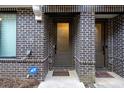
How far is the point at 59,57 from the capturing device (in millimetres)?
10547

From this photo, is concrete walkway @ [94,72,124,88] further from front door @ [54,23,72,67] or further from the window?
the window

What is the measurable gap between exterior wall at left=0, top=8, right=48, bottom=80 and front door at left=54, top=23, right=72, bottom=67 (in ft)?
9.41

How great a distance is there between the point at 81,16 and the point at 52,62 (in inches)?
131

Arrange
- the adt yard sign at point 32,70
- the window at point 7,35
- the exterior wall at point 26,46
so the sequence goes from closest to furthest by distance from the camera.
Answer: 1. the adt yard sign at point 32,70
2. the exterior wall at point 26,46
3. the window at point 7,35

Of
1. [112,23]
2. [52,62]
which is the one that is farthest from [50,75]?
[112,23]

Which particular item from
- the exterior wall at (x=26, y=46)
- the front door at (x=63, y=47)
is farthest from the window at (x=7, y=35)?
the front door at (x=63, y=47)

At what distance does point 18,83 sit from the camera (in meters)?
7.18

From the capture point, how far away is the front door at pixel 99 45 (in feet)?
34.1

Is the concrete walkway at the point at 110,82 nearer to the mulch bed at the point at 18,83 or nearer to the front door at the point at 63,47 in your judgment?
the mulch bed at the point at 18,83

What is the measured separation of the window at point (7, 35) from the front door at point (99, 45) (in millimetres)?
4119

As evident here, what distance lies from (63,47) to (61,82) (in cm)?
319

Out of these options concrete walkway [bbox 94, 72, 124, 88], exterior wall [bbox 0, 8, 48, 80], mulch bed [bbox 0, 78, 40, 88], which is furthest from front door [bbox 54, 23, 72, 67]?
mulch bed [bbox 0, 78, 40, 88]
